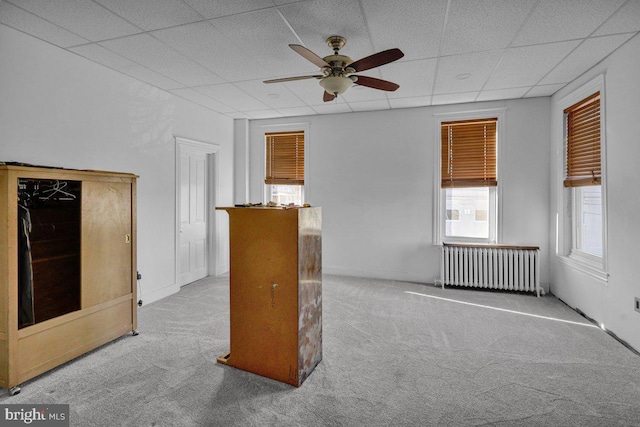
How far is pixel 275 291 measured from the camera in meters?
2.41

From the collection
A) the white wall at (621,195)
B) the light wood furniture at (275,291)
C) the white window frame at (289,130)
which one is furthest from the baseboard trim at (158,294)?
the white wall at (621,195)

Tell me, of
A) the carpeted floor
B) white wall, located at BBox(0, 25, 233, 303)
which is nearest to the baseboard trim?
white wall, located at BBox(0, 25, 233, 303)

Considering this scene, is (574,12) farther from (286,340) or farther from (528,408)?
(286,340)

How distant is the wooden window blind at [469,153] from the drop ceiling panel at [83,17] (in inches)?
169

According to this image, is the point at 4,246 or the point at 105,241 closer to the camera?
the point at 4,246

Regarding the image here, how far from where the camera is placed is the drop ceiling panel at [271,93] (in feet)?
13.4

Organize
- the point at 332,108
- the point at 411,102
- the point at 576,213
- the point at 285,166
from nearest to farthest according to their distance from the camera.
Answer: the point at 576,213
the point at 411,102
the point at 332,108
the point at 285,166

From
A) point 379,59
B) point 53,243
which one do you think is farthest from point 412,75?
point 53,243

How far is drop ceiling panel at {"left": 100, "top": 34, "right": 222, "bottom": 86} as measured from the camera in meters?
2.95

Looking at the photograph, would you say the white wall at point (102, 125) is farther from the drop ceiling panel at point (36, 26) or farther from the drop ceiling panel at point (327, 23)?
the drop ceiling panel at point (327, 23)

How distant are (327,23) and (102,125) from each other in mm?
2652

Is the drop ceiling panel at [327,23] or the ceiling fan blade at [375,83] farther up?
the drop ceiling panel at [327,23]

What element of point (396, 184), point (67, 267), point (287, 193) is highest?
point (396, 184)

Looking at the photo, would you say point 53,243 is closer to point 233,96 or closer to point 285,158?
point 233,96
